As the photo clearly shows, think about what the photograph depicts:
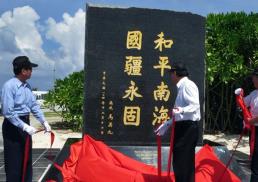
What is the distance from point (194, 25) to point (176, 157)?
2.57 metres

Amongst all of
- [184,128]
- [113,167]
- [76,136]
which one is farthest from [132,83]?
[76,136]

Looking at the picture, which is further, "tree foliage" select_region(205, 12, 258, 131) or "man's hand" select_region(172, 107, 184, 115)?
"tree foliage" select_region(205, 12, 258, 131)

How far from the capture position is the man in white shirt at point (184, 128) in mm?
4320

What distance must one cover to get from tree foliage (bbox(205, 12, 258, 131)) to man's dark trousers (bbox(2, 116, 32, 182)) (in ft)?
22.5

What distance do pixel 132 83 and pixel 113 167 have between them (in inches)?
62.5

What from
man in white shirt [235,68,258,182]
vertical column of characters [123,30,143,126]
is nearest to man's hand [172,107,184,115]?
man in white shirt [235,68,258,182]

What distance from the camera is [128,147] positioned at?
18.8 ft

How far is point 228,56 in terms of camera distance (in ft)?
34.6

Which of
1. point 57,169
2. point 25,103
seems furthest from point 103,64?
point 25,103

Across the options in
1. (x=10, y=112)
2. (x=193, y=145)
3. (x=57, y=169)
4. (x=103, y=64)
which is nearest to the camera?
(x=10, y=112)

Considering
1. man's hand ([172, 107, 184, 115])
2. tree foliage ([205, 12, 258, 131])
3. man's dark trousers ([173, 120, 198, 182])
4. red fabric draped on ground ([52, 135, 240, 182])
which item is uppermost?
tree foliage ([205, 12, 258, 131])

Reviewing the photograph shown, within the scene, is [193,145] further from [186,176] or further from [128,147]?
[128,147]

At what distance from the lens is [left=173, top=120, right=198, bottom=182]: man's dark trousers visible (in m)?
4.38

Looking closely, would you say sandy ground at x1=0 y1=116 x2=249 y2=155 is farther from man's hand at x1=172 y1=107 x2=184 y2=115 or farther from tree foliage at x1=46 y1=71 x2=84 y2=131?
man's hand at x1=172 y1=107 x2=184 y2=115
